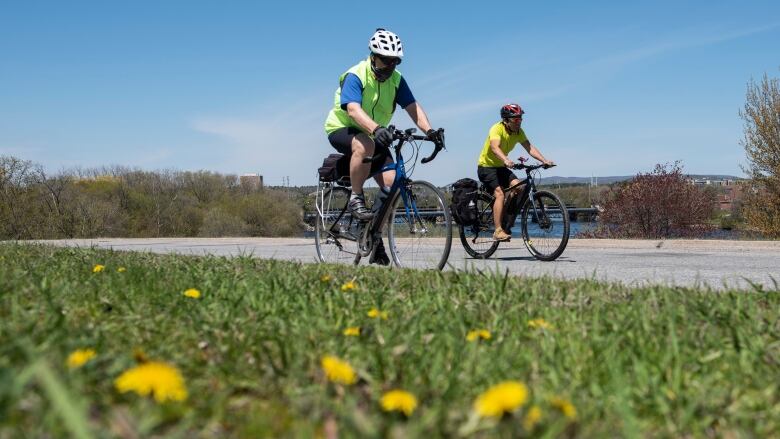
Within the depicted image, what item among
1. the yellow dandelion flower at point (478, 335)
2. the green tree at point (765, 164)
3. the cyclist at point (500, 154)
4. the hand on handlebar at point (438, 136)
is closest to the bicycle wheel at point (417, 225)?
the hand on handlebar at point (438, 136)

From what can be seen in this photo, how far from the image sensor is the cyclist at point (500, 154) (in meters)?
8.58

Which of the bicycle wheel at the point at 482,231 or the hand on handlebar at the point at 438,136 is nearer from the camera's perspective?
the hand on handlebar at the point at 438,136

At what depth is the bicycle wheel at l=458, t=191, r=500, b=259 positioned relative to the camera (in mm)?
8750

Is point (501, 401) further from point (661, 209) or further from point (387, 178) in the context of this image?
point (661, 209)

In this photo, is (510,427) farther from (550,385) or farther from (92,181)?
(92,181)

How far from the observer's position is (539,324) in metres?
2.75

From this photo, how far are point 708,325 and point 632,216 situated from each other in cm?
2808

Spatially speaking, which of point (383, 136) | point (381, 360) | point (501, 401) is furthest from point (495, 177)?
point (501, 401)

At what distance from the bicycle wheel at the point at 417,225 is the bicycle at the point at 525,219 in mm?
2385

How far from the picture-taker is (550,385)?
6.57 feet

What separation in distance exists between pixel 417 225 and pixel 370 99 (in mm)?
1229

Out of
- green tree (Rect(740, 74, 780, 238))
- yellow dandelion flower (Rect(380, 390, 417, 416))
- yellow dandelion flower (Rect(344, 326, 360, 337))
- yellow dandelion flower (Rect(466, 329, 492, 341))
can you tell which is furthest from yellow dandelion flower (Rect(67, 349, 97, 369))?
green tree (Rect(740, 74, 780, 238))

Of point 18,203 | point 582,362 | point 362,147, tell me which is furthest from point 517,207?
point 18,203

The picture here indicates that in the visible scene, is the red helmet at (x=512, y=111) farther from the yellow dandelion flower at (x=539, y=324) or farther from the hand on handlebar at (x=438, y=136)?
the yellow dandelion flower at (x=539, y=324)
